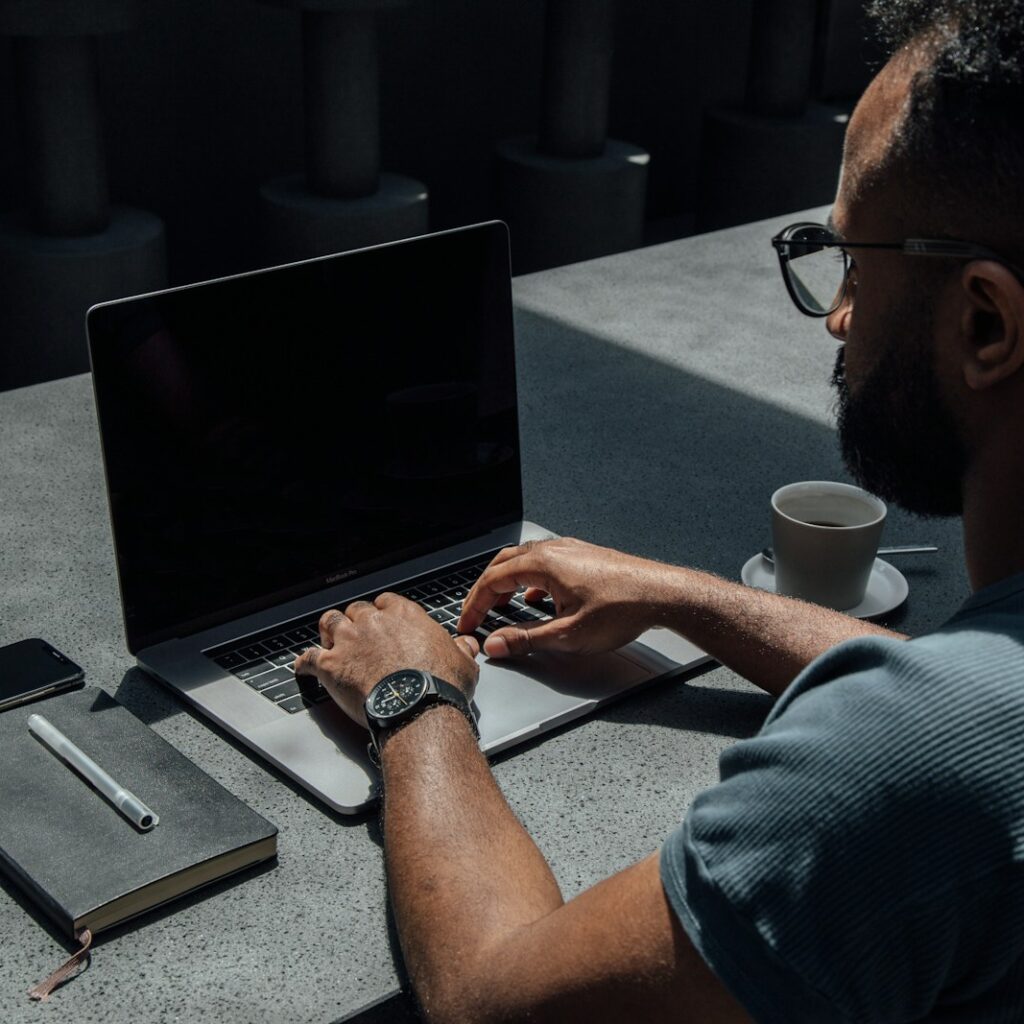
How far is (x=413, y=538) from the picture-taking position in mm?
1285

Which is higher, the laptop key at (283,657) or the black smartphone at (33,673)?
the black smartphone at (33,673)

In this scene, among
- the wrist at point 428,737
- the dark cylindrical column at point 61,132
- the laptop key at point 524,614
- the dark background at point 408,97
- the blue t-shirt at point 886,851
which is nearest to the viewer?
the blue t-shirt at point 886,851

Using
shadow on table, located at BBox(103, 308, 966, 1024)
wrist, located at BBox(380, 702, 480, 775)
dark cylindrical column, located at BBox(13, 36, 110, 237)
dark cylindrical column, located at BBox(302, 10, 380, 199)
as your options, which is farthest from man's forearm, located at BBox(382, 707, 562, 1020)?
dark cylindrical column, located at BBox(302, 10, 380, 199)

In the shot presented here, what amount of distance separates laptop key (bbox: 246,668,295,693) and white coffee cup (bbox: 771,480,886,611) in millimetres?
443

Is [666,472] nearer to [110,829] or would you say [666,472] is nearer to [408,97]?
[110,829]

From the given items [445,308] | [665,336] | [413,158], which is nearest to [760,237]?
[665,336]

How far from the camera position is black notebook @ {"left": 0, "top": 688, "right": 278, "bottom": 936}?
86 cm

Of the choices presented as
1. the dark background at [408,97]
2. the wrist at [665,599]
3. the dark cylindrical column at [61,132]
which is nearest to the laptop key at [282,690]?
the wrist at [665,599]

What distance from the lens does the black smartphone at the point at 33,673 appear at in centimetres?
107

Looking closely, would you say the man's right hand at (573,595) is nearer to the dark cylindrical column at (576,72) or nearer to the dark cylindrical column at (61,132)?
the dark cylindrical column at (61,132)

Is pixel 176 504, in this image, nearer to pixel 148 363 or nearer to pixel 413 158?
pixel 148 363

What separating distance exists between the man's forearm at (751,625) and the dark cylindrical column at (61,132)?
283 centimetres

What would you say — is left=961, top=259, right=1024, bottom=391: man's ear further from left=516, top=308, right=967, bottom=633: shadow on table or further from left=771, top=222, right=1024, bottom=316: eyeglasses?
left=516, top=308, right=967, bottom=633: shadow on table

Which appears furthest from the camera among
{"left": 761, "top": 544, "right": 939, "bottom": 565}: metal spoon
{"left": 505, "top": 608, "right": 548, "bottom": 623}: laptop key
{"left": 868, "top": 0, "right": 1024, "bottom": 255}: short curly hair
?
{"left": 761, "top": 544, "right": 939, "bottom": 565}: metal spoon
